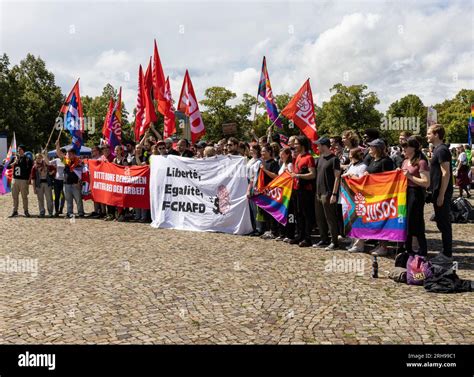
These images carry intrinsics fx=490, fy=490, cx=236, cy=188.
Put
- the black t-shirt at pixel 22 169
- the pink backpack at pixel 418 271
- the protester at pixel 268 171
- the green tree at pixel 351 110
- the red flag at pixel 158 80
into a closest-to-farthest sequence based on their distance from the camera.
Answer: the pink backpack at pixel 418 271, the protester at pixel 268 171, the black t-shirt at pixel 22 169, the red flag at pixel 158 80, the green tree at pixel 351 110

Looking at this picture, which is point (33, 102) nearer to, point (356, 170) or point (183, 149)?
point (183, 149)

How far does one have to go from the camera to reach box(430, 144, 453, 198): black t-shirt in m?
7.50

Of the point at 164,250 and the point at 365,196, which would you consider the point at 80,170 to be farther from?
the point at 365,196

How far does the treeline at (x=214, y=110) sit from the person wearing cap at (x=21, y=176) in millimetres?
34272

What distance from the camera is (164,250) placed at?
31.0ft

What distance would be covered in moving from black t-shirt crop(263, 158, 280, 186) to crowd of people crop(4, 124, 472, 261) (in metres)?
0.02

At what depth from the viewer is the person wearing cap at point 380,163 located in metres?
8.92

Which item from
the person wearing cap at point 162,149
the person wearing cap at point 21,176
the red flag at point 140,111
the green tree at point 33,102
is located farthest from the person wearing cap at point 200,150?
the green tree at point 33,102

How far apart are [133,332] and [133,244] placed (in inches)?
213
